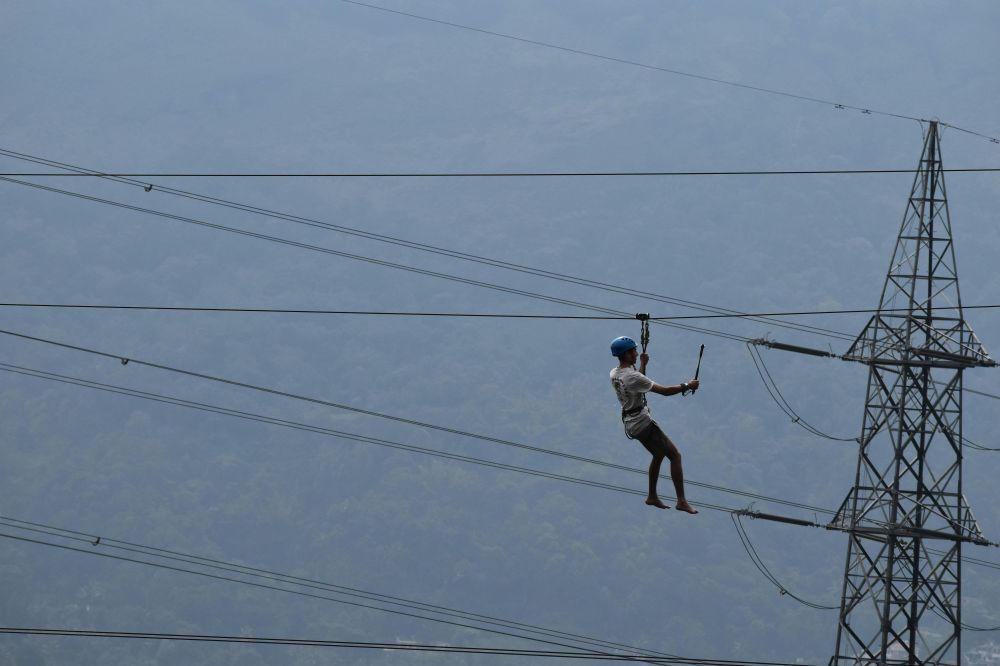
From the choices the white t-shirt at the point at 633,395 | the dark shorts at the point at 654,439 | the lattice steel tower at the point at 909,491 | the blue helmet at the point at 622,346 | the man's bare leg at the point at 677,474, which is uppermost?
the lattice steel tower at the point at 909,491

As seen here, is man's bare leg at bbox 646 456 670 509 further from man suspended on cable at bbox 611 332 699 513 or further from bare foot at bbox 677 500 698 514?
bare foot at bbox 677 500 698 514

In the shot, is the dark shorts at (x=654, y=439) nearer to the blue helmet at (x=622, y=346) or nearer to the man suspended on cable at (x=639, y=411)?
the man suspended on cable at (x=639, y=411)

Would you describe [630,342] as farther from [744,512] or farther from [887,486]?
[887,486]

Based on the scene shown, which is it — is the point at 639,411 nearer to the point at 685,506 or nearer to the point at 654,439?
the point at 654,439

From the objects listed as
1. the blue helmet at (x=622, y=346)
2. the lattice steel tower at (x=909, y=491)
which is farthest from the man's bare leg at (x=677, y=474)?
the lattice steel tower at (x=909, y=491)

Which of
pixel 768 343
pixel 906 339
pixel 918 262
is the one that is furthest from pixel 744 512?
pixel 918 262

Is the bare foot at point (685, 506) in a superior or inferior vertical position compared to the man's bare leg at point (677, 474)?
inferior
